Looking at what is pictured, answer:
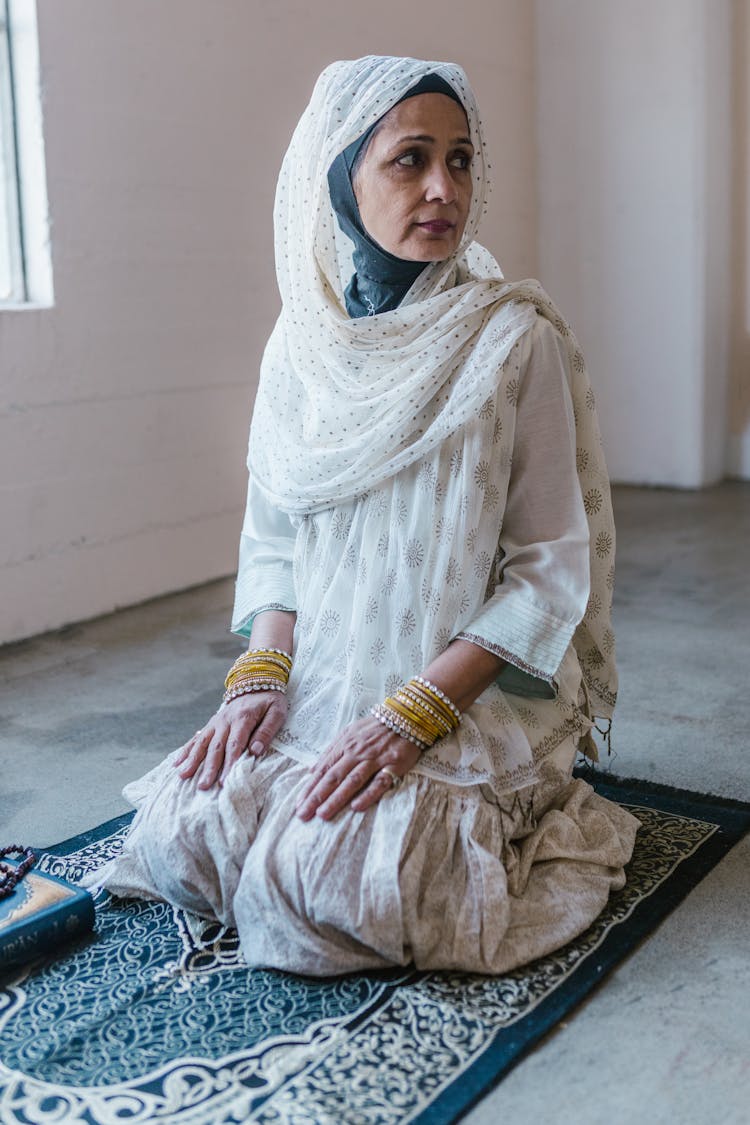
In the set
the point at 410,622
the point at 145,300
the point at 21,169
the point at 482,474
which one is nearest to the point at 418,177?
the point at 482,474

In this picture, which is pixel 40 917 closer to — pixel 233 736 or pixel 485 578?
pixel 233 736

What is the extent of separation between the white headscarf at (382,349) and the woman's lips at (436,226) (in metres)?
0.07

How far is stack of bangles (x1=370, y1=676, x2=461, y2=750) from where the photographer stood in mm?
1750

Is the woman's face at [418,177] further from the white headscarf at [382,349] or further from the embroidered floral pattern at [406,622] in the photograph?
the embroidered floral pattern at [406,622]

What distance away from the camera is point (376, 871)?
164cm

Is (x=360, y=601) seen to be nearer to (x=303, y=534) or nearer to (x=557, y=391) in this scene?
(x=303, y=534)

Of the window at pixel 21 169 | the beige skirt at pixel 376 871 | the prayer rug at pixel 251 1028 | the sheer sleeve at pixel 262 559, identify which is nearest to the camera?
the prayer rug at pixel 251 1028

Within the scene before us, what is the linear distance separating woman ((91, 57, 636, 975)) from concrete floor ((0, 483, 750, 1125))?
0.56 ft

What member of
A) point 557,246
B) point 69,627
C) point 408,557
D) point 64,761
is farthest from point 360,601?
point 557,246

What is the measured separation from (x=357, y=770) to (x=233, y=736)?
238 mm

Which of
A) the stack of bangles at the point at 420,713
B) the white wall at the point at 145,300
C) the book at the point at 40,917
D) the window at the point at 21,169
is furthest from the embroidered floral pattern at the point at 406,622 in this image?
the window at the point at 21,169

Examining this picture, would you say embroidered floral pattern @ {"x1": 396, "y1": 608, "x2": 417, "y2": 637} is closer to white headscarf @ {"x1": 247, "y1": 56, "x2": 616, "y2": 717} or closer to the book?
white headscarf @ {"x1": 247, "y1": 56, "x2": 616, "y2": 717}

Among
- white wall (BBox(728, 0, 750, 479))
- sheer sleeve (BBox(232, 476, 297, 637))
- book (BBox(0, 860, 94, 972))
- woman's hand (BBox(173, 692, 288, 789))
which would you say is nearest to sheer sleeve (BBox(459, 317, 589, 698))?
woman's hand (BBox(173, 692, 288, 789))

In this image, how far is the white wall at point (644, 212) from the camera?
18.4 feet
